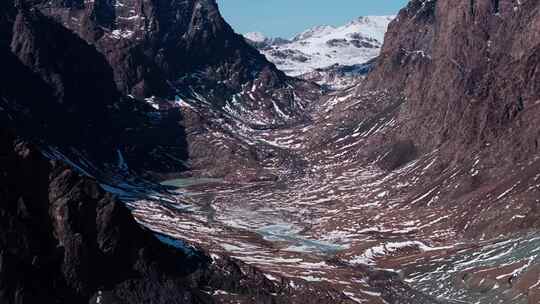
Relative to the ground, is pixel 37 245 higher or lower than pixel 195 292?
higher

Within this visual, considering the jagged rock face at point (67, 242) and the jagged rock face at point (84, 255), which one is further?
the jagged rock face at point (84, 255)

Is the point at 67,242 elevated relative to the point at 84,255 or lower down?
elevated

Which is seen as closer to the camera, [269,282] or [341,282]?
[269,282]

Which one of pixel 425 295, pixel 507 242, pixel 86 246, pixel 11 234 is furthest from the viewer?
pixel 507 242

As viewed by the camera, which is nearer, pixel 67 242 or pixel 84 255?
pixel 84 255

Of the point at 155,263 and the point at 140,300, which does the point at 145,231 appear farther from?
the point at 140,300

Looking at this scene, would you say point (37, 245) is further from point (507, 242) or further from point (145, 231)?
point (507, 242)

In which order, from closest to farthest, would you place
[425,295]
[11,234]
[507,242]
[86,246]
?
[11,234], [86,246], [425,295], [507,242]

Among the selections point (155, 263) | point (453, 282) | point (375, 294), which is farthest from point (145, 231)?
point (453, 282)

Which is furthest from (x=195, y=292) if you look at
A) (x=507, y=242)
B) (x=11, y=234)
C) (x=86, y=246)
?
(x=507, y=242)

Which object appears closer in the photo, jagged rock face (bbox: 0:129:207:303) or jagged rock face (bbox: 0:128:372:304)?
jagged rock face (bbox: 0:129:207:303)
